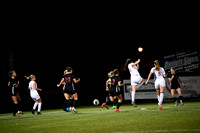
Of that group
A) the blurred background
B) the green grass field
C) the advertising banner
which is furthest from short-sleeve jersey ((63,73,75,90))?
the blurred background

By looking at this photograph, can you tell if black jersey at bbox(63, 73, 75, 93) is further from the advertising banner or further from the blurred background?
the blurred background

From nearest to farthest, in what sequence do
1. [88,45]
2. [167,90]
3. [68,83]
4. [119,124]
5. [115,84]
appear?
[119,124] → [68,83] → [115,84] → [167,90] → [88,45]

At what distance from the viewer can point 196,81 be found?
24250 mm

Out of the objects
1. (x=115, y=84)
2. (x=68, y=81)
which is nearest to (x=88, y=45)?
(x=115, y=84)

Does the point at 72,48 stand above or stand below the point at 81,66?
above

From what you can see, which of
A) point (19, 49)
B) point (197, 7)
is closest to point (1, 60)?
point (19, 49)

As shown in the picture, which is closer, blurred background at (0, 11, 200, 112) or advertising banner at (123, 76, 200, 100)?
advertising banner at (123, 76, 200, 100)

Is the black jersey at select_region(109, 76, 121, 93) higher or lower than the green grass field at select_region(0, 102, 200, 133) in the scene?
higher

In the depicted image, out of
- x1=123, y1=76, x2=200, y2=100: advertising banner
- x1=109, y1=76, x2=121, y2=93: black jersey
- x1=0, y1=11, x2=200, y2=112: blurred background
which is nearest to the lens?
x1=109, y1=76, x2=121, y2=93: black jersey

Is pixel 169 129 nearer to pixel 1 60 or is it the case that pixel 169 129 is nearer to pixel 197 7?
pixel 1 60

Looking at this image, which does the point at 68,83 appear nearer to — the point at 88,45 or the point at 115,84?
the point at 115,84

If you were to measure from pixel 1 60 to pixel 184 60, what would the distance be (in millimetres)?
16582

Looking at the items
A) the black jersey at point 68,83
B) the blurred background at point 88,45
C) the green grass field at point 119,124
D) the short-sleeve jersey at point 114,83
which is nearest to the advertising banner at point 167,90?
the blurred background at point 88,45

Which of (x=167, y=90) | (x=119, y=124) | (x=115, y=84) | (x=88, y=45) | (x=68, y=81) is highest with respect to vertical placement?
(x=88, y=45)
